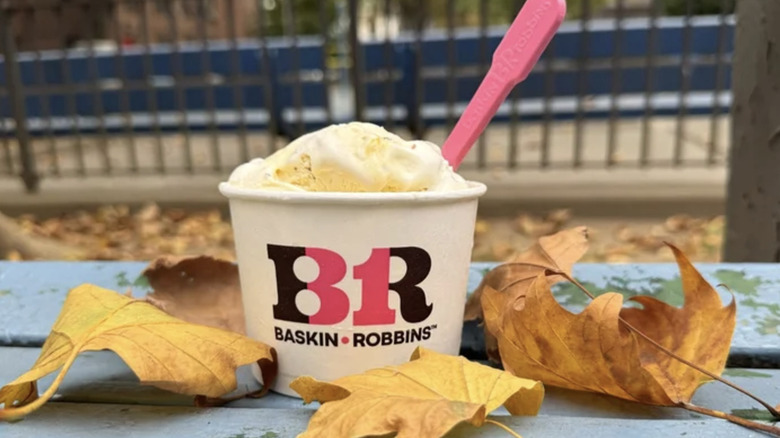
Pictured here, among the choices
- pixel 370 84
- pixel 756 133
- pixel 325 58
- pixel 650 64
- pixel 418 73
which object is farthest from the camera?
pixel 370 84

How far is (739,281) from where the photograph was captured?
2.09 ft

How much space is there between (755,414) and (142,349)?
367 mm

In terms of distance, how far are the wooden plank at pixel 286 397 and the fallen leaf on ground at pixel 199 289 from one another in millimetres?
76

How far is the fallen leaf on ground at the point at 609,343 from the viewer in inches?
15.0

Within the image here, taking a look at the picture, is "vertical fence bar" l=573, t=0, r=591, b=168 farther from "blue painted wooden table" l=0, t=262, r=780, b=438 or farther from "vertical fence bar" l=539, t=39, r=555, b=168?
"blue painted wooden table" l=0, t=262, r=780, b=438

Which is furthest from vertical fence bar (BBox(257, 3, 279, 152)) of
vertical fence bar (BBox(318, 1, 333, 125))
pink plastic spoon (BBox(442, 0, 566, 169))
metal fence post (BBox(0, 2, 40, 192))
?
pink plastic spoon (BBox(442, 0, 566, 169))

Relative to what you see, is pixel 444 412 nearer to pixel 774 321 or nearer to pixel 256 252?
pixel 256 252

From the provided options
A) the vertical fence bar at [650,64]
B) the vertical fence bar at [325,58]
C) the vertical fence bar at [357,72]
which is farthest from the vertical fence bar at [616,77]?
the vertical fence bar at [325,58]

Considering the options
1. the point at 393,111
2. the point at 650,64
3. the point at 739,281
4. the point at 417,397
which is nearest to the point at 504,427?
the point at 417,397

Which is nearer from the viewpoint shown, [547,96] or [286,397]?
[286,397]

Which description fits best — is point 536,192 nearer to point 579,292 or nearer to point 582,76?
point 582,76

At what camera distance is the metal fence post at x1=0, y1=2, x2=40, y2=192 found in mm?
3125

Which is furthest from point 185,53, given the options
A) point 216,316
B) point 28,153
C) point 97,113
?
point 216,316

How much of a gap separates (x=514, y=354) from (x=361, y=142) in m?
0.17
